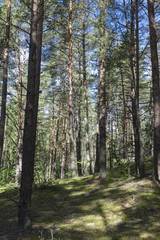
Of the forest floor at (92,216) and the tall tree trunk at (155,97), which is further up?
the tall tree trunk at (155,97)

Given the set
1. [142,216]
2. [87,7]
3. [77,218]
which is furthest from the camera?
[87,7]

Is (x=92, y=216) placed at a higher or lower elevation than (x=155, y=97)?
lower

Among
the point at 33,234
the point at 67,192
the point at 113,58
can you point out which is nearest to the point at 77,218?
the point at 33,234

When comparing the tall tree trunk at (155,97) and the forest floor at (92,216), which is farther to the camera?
the tall tree trunk at (155,97)

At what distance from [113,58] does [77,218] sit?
787cm

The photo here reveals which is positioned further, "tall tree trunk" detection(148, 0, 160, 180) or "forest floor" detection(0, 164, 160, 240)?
"tall tree trunk" detection(148, 0, 160, 180)

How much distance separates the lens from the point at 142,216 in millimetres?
5734

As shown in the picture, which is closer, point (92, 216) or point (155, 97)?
point (92, 216)

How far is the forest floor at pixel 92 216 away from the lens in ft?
16.2

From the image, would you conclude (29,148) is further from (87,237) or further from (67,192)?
(67,192)

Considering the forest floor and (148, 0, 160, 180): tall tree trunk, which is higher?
(148, 0, 160, 180): tall tree trunk

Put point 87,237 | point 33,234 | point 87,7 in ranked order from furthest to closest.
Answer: point 87,7 → point 33,234 → point 87,237

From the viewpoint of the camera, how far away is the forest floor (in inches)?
194

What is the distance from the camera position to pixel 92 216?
246 inches
